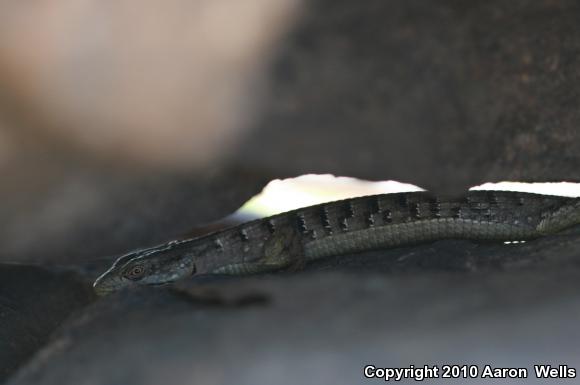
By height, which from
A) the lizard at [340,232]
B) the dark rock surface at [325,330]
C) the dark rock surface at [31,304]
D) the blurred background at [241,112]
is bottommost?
the dark rock surface at [325,330]

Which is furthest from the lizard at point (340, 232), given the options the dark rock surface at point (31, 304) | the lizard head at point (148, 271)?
the dark rock surface at point (31, 304)

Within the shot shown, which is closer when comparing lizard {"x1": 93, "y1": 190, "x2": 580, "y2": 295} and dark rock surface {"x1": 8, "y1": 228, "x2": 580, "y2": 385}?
dark rock surface {"x1": 8, "y1": 228, "x2": 580, "y2": 385}

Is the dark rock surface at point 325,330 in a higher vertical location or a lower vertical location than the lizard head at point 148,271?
lower

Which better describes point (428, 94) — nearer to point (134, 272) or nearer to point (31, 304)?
point (134, 272)

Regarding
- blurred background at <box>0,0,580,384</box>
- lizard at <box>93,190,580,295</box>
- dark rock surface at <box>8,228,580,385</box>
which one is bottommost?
dark rock surface at <box>8,228,580,385</box>

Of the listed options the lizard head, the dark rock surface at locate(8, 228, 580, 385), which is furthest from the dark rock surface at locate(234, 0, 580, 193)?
the dark rock surface at locate(8, 228, 580, 385)

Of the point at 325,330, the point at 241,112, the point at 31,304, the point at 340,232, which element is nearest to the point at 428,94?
the point at 340,232

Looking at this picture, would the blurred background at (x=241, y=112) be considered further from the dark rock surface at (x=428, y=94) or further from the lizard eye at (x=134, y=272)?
the lizard eye at (x=134, y=272)

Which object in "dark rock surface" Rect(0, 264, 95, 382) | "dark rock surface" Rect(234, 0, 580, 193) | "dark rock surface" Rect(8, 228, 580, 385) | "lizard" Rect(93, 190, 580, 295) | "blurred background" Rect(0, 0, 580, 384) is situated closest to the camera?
"dark rock surface" Rect(8, 228, 580, 385)

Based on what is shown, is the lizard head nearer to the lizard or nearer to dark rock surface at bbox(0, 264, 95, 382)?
the lizard

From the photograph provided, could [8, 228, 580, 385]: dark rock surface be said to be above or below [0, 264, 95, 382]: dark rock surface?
below
